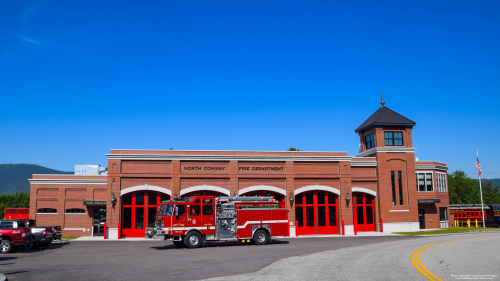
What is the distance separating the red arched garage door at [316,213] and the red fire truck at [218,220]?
10111 mm

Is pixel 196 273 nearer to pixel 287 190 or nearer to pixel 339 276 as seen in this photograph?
pixel 339 276

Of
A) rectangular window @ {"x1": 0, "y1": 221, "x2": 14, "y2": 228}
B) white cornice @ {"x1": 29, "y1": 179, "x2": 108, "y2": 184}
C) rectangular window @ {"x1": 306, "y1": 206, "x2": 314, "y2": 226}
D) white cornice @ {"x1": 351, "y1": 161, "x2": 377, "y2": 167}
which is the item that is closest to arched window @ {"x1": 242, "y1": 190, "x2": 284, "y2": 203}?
rectangular window @ {"x1": 306, "y1": 206, "x2": 314, "y2": 226}

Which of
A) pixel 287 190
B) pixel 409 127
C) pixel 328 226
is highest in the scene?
pixel 409 127

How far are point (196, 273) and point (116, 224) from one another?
892 inches

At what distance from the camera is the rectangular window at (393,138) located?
42237mm

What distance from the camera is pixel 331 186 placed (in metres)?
38.5

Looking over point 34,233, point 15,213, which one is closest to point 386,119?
point 34,233

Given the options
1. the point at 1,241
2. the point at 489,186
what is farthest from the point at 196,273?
the point at 489,186

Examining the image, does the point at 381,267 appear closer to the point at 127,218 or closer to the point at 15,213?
the point at 127,218

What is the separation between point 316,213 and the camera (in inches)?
1506

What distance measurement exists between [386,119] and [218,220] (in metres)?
24.0

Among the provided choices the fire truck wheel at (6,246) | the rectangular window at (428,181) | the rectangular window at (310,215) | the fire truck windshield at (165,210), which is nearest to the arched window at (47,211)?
the fire truck wheel at (6,246)

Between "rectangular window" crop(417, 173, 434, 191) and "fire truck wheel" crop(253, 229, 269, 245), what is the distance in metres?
25.2

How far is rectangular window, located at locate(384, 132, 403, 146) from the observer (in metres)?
42.2
